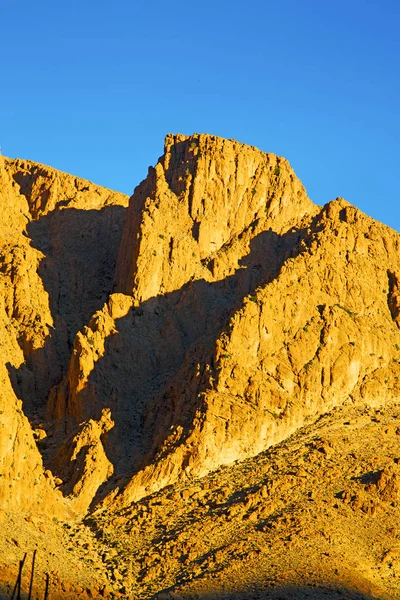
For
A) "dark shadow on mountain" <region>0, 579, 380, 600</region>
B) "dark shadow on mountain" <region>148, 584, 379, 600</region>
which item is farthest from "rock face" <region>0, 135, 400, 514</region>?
"dark shadow on mountain" <region>148, 584, 379, 600</region>

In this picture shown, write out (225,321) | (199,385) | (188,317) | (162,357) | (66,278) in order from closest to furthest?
1. (199,385)
2. (225,321)
3. (162,357)
4. (188,317)
5. (66,278)

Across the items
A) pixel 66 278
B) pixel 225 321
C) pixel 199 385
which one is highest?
pixel 66 278

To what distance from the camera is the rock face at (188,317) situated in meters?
120

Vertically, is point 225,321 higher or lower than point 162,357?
higher

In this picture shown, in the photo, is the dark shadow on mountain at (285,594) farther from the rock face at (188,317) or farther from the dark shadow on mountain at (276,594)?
the rock face at (188,317)

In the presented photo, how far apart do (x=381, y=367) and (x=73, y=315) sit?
26134 mm

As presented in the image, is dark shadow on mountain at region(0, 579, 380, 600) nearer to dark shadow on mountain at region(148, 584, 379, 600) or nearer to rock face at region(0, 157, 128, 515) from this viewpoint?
dark shadow on mountain at region(148, 584, 379, 600)

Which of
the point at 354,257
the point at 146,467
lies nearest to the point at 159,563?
the point at 146,467

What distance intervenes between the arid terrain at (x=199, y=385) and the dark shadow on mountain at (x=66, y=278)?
0.56 feet

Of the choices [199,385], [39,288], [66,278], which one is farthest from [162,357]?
[66,278]

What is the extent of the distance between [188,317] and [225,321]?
27.7 feet

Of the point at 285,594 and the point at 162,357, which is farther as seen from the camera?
the point at 162,357

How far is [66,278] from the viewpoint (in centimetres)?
14212

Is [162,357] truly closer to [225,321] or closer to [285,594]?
[225,321]
